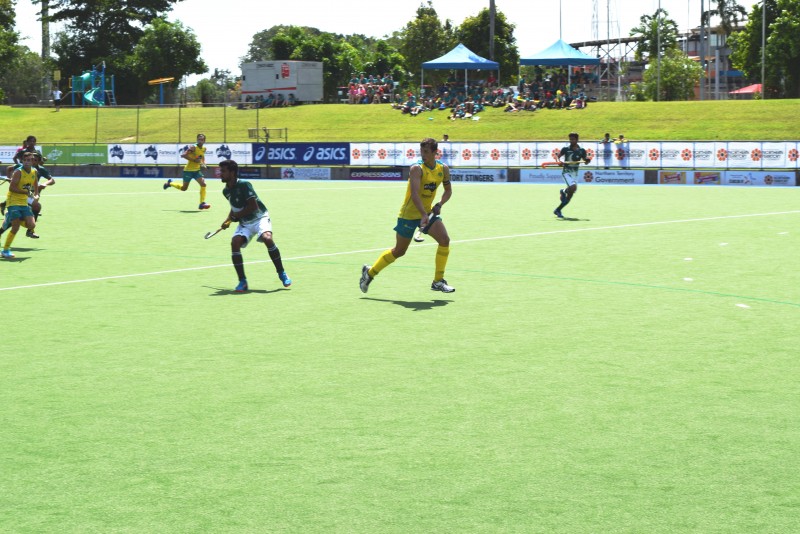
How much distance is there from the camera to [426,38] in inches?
4213

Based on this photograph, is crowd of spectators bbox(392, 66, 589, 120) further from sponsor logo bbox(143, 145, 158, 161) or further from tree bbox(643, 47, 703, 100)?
tree bbox(643, 47, 703, 100)

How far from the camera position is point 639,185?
41500 mm

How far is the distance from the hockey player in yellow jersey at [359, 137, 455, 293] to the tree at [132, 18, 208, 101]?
90285mm

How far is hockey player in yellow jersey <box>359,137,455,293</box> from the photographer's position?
12.3 m

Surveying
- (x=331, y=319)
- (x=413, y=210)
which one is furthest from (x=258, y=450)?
(x=413, y=210)

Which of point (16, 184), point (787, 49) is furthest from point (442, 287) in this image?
point (787, 49)

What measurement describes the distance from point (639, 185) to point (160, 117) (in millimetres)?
44452

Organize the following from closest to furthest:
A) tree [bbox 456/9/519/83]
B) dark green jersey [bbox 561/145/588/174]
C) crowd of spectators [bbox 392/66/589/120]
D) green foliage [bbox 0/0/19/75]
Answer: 1. dark green jersey [bbox 561/145/588/174]
2. crowd of spectators [bbox 392/66/589/120]
3. tree [bbox 456/9/519/83]
4. green foliage [bbox 0/0/19/75]

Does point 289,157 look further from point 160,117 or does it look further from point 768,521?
point 768,521

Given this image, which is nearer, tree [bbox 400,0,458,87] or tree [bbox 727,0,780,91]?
tree [bbox 727,0,780,91]

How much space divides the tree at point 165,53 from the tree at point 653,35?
157 feet

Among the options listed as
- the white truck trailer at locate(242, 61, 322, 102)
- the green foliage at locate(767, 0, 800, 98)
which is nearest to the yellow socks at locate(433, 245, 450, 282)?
the white truck trailer at locate(242, 61, 322, 102)

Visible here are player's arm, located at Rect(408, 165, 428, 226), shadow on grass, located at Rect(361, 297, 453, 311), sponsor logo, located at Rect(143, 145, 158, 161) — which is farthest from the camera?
sponsor logo, located at Rect(143, 145, 158, 161)

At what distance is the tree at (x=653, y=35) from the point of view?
121 meters
